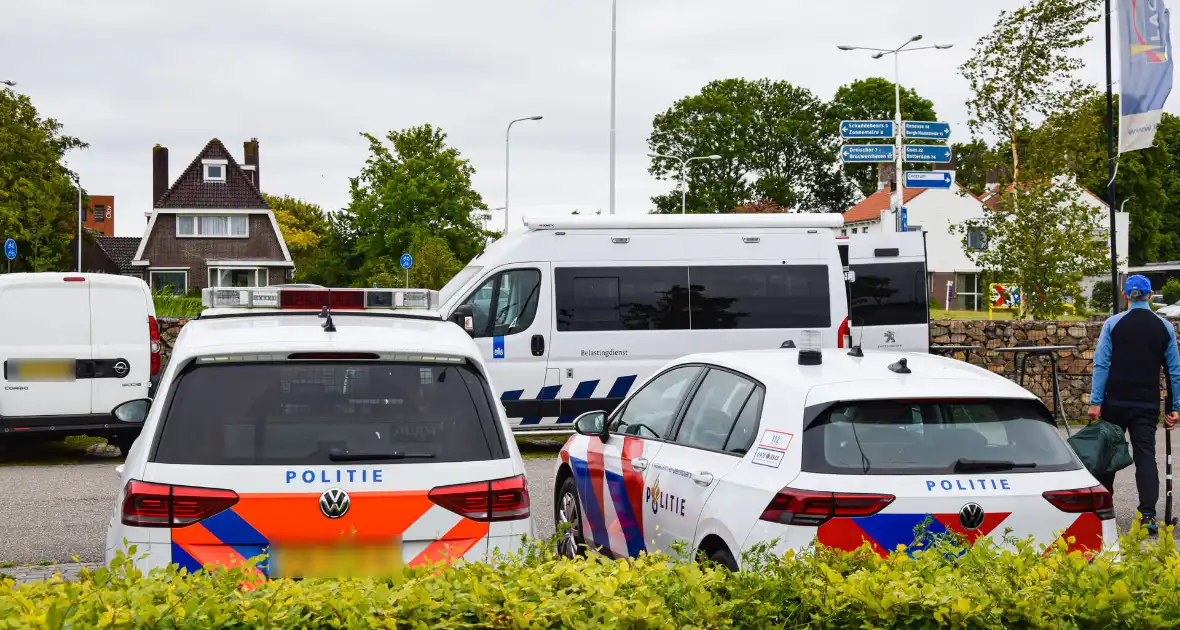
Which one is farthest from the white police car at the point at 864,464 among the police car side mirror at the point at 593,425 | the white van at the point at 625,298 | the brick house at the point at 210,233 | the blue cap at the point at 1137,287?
the brick house at the point at 210,233

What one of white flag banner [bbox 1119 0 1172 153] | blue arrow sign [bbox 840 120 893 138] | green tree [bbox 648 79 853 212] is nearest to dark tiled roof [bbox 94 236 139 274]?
green tree [bbox 648 79 853 212]

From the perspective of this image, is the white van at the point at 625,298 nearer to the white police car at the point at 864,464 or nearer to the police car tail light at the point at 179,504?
the white police car at the point at 864,464

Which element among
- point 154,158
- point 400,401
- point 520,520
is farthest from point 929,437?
point 154,158

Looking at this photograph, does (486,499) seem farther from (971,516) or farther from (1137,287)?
(1137,287)

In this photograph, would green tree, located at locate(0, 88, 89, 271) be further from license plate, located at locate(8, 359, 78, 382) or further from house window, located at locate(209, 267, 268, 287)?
license plate, located at locate(8, 359, 78, 382)

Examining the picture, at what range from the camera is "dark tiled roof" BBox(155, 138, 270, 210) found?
2680 inches

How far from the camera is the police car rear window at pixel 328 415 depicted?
468 centimetres

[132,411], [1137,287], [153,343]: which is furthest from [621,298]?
[132,411]

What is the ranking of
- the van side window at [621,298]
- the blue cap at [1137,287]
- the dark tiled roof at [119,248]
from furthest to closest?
the dark tiled roof at [119,248], the van side window at [621,298], the blue cap at [1137,287]

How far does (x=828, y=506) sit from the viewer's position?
5.03 meters

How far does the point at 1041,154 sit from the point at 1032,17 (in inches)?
138

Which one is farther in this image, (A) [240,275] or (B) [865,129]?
(A) [240,275]

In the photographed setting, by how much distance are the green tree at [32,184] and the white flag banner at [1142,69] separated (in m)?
52.1

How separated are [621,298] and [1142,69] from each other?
6.83 meters
